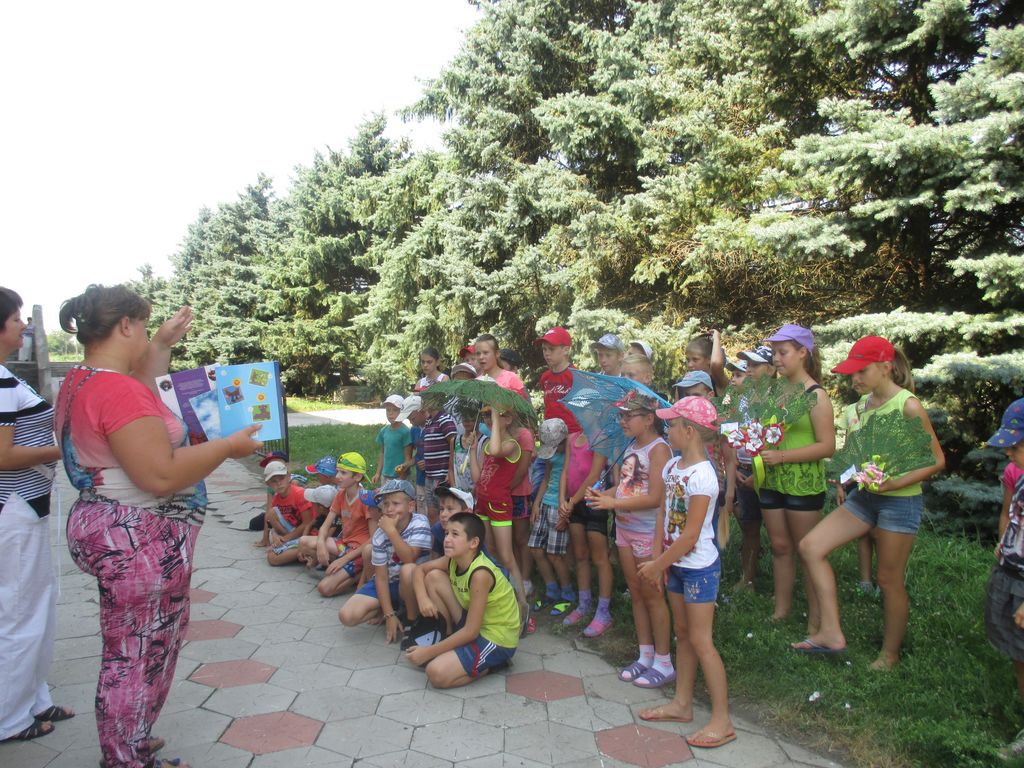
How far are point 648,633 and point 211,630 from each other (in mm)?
2918

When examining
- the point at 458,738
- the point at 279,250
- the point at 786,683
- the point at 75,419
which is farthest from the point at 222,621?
the point at 279,250

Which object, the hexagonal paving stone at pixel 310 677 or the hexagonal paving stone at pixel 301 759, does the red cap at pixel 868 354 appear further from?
the hexagonal paving stone at pixel 310 677

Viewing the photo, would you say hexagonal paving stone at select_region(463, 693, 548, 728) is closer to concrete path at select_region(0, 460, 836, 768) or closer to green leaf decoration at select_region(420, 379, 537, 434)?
concrete path at select_region(0, 460, 836, 768)

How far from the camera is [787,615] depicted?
13.6 ft

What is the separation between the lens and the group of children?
332 centimetres

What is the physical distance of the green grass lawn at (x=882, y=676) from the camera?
2.93 meters

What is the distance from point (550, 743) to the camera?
10.3ft

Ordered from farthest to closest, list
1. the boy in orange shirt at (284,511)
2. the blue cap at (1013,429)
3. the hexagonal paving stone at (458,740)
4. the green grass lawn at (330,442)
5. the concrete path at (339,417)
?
the concrete path at (339,417)
the green grass lawn at (330,442)
the boy in orange shirt at (284,511)
the hexagonal paving stone at (458,740)
the blue cap at (1013,429)

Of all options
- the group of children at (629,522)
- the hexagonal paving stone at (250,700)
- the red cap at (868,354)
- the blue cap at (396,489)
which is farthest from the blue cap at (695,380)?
the hexagonal paving stone at (250,700)

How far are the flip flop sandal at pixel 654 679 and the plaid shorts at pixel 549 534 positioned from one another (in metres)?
1.18

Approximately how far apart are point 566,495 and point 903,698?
86.6 inches

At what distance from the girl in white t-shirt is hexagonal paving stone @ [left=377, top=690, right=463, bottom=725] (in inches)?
38.6

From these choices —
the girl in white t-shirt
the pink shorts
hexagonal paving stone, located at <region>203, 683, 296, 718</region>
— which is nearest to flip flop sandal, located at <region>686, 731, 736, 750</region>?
the girl in white t-shirt

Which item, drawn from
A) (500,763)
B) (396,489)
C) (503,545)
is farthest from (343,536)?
(500,763)
